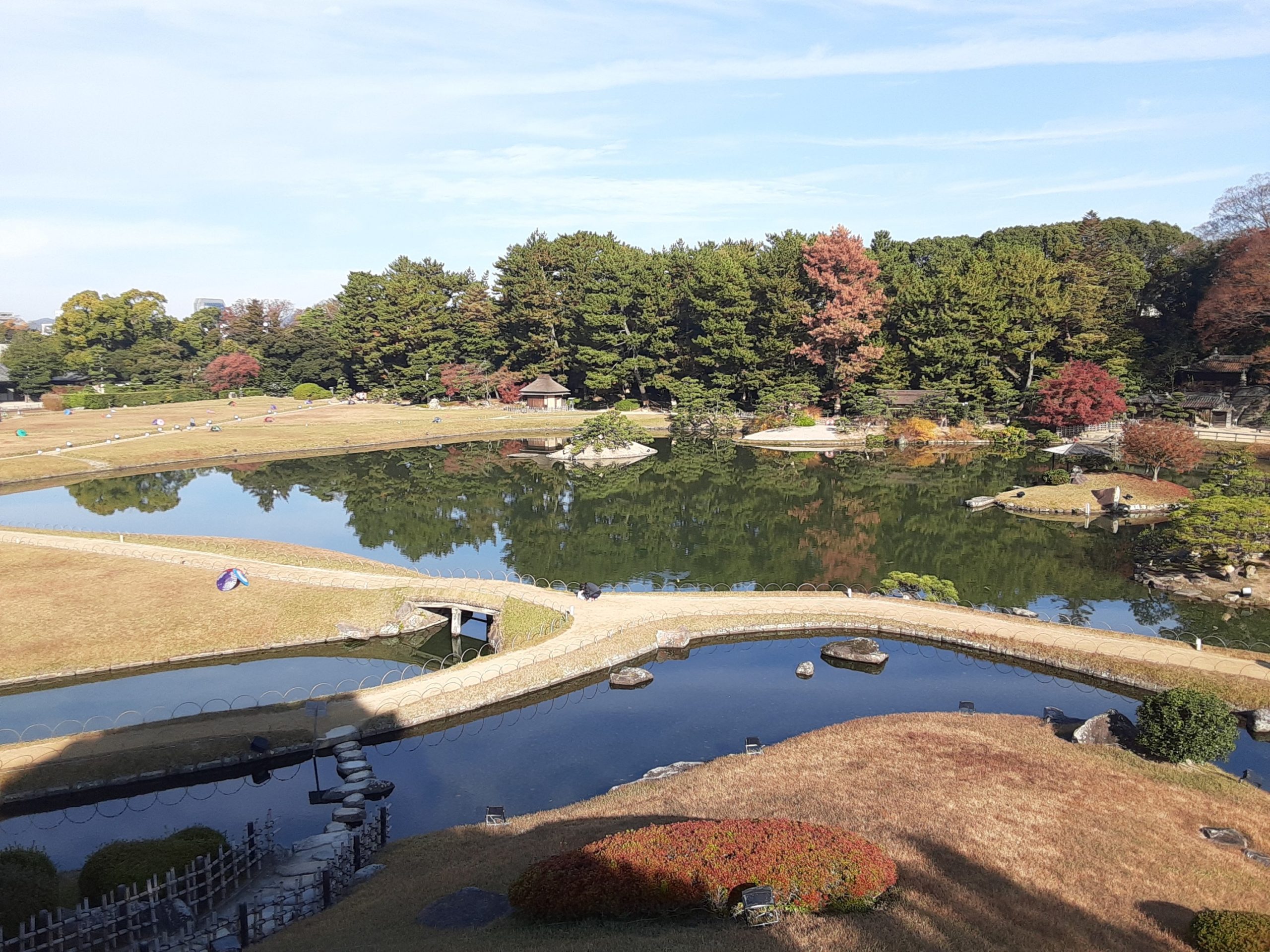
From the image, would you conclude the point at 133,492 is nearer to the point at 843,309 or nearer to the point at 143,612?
the point at 143,612

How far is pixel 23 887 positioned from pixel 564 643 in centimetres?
1534

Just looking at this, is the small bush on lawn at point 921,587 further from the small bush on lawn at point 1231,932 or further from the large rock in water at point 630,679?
the small bush on lawn at point 1231,932

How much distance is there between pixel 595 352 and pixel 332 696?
66.7 meters

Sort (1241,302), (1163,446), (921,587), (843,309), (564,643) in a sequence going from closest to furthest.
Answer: (564,643) < (921,587) < (1163,446) < (1241,302) < (843,309)

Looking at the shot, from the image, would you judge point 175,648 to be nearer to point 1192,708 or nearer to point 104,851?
point 104,851

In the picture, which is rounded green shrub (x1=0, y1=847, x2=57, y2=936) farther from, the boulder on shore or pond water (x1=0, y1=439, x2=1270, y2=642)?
pond water (x1=0, y1=439, x2=1270, y2=642)

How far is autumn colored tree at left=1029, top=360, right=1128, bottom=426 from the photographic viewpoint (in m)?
64.6

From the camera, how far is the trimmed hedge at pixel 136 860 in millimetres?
12531

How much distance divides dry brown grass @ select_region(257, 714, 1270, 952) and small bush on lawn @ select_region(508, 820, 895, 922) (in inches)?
9.9

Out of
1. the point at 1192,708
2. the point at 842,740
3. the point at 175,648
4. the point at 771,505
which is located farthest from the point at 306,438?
the point at 1192,708

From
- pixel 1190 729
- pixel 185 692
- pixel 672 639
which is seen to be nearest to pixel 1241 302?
pixel 672 639

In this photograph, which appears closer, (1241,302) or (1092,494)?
(1092,494)

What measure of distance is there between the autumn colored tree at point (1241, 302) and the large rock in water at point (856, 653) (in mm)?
54607

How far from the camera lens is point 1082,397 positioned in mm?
64625
